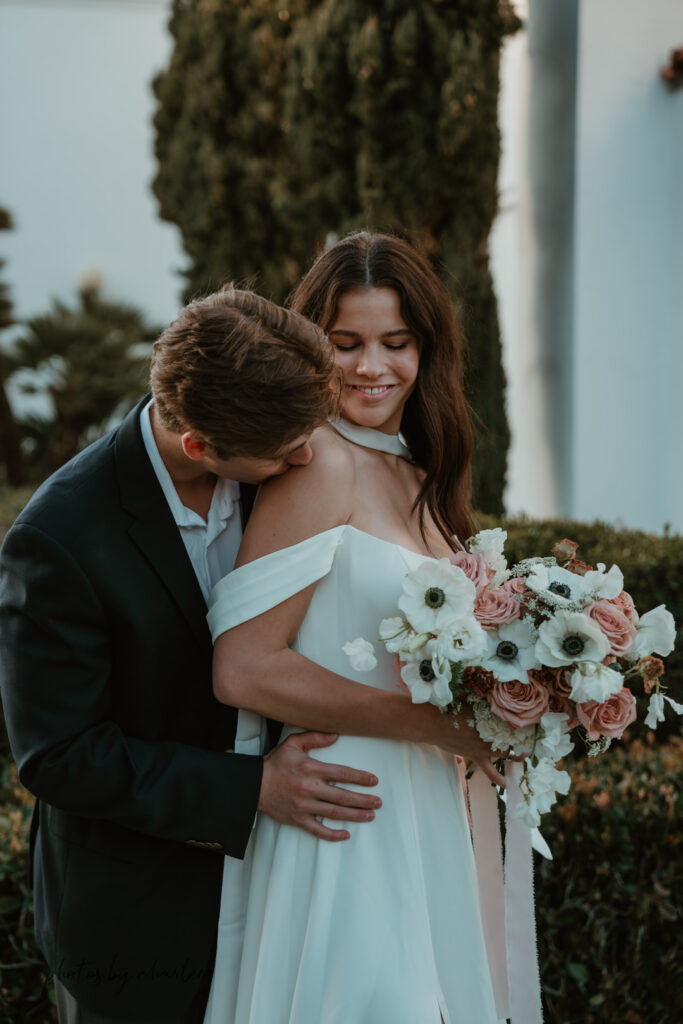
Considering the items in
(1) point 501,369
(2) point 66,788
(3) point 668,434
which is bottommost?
(2) point 66,788

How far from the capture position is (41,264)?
42.2 ft

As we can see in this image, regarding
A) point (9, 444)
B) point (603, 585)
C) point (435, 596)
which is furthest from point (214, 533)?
point (9, 444)

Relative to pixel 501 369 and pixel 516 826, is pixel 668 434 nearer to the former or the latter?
pixel 501 369

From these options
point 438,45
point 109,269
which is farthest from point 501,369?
point 109,269

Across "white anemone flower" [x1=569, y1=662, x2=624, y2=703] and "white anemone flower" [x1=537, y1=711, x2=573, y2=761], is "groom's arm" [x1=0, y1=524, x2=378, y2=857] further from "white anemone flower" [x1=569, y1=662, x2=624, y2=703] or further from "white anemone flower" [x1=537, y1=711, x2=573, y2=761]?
"white anemone flower" [x1=569, y1=662, x2=624, y2=703]

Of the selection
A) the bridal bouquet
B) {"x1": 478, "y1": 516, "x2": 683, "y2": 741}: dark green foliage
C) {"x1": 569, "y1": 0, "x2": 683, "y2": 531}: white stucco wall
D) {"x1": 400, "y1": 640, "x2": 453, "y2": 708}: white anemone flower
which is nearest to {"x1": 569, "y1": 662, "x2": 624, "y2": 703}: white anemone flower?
the bridal bouquet

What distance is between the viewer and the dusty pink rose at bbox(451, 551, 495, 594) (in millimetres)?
1886

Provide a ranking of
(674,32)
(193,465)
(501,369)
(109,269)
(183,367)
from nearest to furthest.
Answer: (183,367) → (193,465) → (674,32) → (501,369) → (109,269)

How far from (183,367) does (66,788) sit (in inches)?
33.6

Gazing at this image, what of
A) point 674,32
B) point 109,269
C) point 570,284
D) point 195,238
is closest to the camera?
point 674,32

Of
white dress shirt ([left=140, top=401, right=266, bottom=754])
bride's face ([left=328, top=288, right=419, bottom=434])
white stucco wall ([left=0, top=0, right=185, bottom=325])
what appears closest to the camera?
white dress shirt ([left=140, top=401, right=266, bottom=754])

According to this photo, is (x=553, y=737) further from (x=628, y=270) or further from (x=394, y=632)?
(x=628, y=270)

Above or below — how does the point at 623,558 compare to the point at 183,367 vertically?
above

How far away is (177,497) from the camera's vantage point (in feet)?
6.70
